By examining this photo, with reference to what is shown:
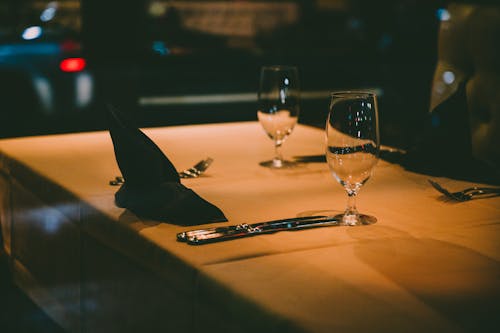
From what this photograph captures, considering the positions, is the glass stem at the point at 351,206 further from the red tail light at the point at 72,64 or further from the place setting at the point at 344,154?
the red tail light at the point at 72,64

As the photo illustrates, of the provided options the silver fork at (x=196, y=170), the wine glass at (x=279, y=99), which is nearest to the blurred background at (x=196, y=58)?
the wine glass at (x=279, y=99)

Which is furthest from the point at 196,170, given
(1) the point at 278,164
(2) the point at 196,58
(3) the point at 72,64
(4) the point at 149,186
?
(2) the point at 196,58

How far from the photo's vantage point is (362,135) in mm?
1062

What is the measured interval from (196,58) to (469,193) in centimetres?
675

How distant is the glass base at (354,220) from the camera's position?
3.65 ft

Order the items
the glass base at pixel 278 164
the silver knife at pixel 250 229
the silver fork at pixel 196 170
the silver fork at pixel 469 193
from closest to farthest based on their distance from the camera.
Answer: the silver knife at pixel 250 229 → the silver fork at pixel 469 193 → the silver fork at pixel 196 170 → the glass base at pixel 278 164

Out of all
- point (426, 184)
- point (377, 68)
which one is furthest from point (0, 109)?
point (426, 184)

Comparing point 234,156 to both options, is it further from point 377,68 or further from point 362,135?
point 377,68

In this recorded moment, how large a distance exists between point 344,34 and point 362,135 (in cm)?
Result: 929

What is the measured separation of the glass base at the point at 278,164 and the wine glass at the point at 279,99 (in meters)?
0.07

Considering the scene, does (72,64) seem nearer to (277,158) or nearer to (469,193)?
(277,158)

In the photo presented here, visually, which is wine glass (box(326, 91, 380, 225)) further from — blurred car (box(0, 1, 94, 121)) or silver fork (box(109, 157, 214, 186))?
blurred car (box(0, 1, 94, 121))

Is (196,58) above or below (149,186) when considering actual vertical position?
below

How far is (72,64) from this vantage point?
589 centimetres
